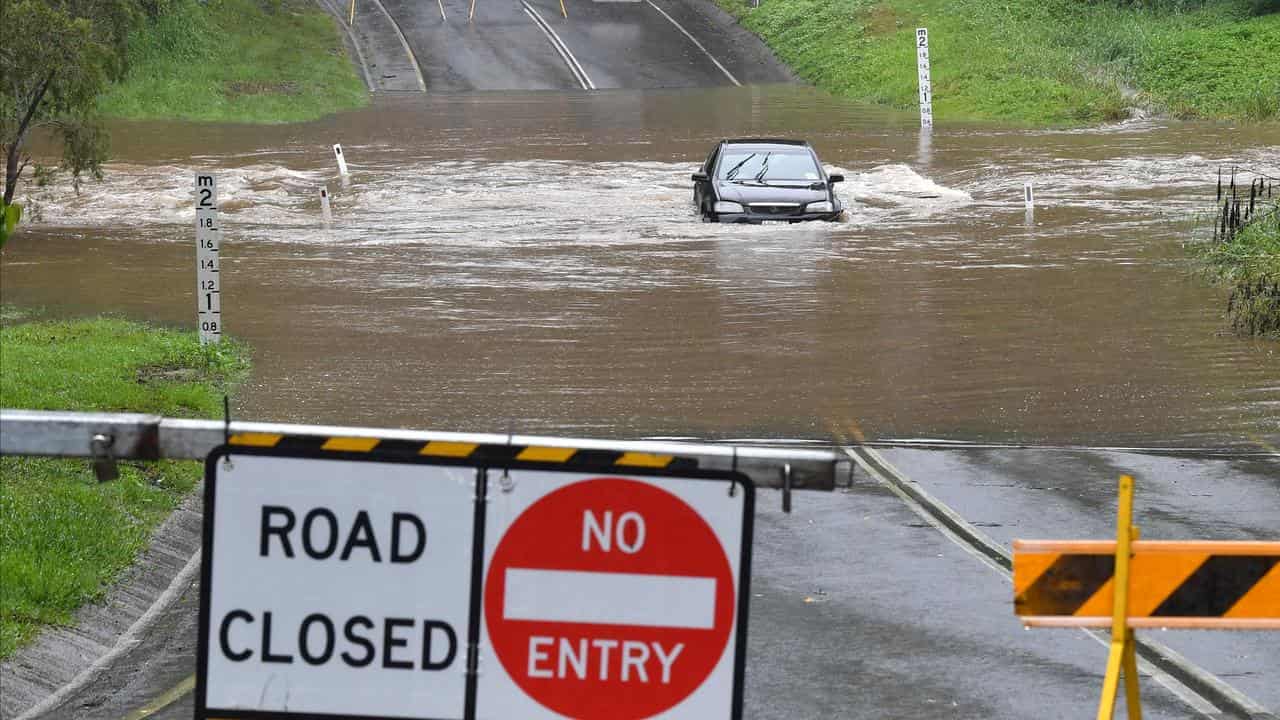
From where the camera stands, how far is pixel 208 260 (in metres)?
17.2

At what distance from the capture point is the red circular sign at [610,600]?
4711 millimetres

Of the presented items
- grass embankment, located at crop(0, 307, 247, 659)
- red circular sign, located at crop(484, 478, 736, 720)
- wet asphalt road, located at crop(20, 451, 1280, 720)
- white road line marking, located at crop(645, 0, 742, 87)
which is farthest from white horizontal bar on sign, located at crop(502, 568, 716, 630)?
white road line marking, located at crop(645, 0, 742, 87)

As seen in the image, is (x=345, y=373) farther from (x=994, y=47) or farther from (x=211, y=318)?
(x=994, y=47)

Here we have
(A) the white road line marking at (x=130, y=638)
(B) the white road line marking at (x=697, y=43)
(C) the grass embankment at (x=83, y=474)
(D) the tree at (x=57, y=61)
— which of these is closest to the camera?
(A) the white road line marking at (x=130, y=638)

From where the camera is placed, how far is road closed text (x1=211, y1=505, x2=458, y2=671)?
15.5ft

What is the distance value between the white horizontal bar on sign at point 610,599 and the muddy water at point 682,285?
9642mm

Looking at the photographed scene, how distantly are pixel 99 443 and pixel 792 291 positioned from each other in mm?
17212

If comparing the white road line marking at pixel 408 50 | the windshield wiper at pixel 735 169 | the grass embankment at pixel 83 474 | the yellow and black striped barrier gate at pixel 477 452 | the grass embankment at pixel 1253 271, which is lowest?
the grass embankment at pixel 83 474

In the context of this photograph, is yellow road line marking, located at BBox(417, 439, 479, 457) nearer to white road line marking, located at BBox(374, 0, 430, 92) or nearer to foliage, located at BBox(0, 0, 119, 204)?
foliage, located at BBox(0, 0, 119, 204)

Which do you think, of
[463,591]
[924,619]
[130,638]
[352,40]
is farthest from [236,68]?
[463,591]

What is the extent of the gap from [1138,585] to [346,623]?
2.35m

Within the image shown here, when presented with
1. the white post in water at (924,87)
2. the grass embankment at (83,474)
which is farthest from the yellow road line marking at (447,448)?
the white post in water at (924,87)

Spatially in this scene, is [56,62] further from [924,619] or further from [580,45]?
[580,45]

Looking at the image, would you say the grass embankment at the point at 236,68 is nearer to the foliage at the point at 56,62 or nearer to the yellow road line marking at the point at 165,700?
the foliage at the point at 56,62
